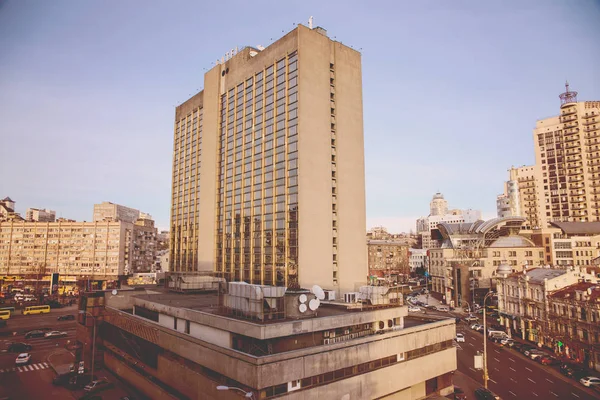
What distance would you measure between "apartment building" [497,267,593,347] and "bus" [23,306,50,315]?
124m

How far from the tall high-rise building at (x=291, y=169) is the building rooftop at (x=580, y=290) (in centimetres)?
3413

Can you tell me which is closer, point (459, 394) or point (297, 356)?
point (297, 356)

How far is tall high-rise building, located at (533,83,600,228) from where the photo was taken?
15162 cm

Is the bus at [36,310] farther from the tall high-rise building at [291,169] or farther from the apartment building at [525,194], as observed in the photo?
the apartment building at [525,194]

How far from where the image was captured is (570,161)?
157750mm

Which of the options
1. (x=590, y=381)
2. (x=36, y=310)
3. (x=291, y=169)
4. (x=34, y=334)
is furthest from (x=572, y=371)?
(x=36, y=310)

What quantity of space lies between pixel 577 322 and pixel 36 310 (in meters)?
131

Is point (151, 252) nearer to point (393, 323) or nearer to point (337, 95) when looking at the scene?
point (337, 95)

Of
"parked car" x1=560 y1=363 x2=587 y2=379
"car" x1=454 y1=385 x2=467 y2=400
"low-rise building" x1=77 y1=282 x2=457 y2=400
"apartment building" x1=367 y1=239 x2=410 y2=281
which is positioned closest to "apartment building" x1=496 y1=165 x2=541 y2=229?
"apartment building" x1=367 y1=239 x2=410 y2=281

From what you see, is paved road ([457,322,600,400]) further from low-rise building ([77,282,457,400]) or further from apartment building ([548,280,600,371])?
low-rise building ([77,282,457,400])

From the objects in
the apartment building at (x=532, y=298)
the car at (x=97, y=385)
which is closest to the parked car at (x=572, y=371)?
the apartment building at (x=532, y=298)

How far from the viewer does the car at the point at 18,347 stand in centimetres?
6975

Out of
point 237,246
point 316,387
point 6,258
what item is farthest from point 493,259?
point 6,258

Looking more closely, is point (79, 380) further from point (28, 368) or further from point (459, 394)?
point (459, 394)
